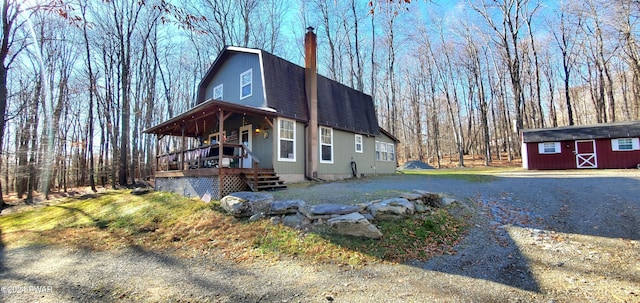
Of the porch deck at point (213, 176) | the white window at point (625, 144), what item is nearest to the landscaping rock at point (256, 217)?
the porch deck at point (213, 176)

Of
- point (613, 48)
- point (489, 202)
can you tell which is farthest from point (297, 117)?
point (613, 48)

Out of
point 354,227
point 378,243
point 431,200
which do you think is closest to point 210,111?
point 354,227

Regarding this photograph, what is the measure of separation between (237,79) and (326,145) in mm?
4989

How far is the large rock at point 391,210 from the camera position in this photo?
5.59m

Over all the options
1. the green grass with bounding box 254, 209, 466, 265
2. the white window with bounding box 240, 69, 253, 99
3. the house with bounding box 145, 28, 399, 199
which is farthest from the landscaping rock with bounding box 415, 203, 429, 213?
the white window with bounding box 240, 69, 253, 99

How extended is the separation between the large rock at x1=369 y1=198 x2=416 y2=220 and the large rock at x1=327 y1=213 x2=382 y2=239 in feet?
1.68

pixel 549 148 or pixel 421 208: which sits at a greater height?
pixel 549 148

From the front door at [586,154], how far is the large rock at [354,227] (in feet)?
65.8

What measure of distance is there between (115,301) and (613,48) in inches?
1383

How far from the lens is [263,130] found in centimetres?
1067

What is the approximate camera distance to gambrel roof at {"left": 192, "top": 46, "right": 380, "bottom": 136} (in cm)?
1079

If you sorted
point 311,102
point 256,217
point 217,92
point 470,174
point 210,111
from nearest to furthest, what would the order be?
1. point 256,217
2. point 210,111
3. point 311,102
4. point 217,92
5. point 470,174

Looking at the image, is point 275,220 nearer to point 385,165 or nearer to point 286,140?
point 286,140

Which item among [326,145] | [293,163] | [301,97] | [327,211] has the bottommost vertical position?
[327,211]
